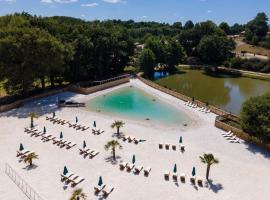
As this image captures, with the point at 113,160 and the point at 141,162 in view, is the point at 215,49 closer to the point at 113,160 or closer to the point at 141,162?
the point at 141,162

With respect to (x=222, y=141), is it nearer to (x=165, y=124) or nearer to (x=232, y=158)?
(x=232, y=158)

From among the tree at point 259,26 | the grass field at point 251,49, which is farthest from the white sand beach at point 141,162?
the tree at point 259,26

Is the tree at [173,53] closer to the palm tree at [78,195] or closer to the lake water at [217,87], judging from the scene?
the lake water at [217,87]

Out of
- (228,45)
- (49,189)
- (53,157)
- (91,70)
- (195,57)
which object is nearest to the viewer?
(49,189)

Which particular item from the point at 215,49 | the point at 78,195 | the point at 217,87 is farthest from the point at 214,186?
the point at 215,49

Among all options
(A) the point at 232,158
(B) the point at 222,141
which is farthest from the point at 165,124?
(A) the point at 232,158

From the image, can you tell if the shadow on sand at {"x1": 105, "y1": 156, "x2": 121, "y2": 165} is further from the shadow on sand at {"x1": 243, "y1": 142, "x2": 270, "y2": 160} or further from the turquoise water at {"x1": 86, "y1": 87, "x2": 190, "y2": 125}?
the shadow on sand at {"x1": 243, "y1": 142, "x2": 270, "y2": 160}
